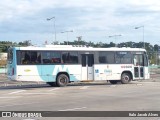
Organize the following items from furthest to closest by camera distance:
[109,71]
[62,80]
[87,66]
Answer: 1. [109,71]
2. [87,66]
3. [62,80]

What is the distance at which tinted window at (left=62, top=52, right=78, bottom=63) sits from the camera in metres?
28.7

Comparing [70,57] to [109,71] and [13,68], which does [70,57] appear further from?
[13,68]

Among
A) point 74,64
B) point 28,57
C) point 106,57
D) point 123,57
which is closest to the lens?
point 28,57

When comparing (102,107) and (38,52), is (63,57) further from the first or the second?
(102,107)

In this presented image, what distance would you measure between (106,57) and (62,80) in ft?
14.1

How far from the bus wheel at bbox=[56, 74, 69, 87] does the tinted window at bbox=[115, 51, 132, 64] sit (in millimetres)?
4778

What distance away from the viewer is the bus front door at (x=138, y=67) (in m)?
31.6

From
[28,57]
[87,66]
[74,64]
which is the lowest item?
[87,66]

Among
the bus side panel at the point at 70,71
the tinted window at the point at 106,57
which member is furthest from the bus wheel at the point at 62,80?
the tinted window at the point at 106,57

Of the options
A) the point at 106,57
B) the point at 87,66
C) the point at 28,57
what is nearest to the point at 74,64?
the point at 87,66

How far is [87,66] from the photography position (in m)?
29.5

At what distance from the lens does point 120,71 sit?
30.9 metres

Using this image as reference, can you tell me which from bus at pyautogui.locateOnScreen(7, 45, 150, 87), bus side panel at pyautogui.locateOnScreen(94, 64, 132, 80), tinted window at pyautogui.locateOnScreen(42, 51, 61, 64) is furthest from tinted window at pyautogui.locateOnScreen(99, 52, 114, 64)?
tinted window at pyautogui.locateOnScreen(42, 51, 61, 64)

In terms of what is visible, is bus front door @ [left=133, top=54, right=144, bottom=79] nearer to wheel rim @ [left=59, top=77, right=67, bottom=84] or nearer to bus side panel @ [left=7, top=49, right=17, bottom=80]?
wheel rim @ [left=59, top=77, right=67, bottom=84]
